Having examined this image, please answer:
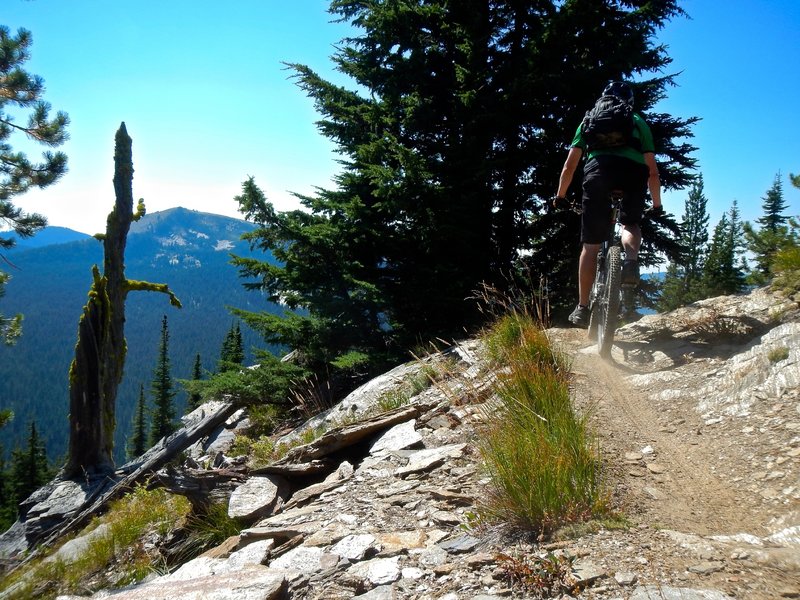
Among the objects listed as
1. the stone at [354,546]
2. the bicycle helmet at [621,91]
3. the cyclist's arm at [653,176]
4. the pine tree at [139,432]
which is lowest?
the pine tree at [139,432]

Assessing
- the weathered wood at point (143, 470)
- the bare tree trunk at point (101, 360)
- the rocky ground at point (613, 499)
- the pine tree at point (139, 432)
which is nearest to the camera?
the rocky ground at point (613, 499)

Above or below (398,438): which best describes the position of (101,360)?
above

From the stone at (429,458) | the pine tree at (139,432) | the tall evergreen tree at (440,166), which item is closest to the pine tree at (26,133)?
the tall evergreen tree at (440,166)

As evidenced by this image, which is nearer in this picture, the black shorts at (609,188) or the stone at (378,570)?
the stone at (378,570)

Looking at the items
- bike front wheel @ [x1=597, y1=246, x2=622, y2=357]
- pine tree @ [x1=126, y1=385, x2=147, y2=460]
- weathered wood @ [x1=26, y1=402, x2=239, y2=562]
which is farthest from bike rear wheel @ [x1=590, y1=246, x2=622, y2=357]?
pine tree @ [x1=126, y1=385, x2=147, y2=460]

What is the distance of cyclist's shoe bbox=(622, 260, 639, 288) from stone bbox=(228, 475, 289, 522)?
375 cm

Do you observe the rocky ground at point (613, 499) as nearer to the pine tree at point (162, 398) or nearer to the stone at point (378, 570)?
the stone at point (378, 570)

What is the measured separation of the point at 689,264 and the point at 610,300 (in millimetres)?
6364

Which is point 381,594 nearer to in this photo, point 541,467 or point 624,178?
point 541,467

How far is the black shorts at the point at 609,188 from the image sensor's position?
4555 mm

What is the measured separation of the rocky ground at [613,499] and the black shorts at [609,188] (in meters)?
1.40

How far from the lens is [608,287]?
4688 mm

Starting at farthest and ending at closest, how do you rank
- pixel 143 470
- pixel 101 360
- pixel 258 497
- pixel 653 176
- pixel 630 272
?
pixel 101 360, pixel 143 470, pixel 653 176, pixel 630 272, pixel 258 497

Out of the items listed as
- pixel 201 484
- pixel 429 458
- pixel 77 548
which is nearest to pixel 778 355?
pixel 429 458
